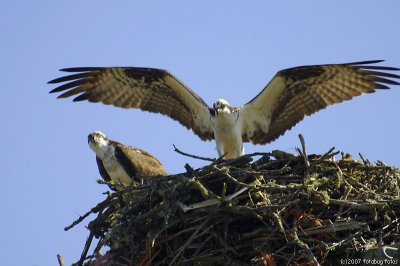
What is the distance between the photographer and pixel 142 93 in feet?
Result: 33.8

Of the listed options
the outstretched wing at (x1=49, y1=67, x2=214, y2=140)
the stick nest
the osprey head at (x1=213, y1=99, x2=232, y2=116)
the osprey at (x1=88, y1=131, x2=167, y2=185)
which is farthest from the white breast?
the stick nest

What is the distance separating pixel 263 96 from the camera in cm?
970

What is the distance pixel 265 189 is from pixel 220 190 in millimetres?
507

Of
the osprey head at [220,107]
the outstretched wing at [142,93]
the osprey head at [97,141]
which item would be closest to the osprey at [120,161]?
the osprey head at [97,141]

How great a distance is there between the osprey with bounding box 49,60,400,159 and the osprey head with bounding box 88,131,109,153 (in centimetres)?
54

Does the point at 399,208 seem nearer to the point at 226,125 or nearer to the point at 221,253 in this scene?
the point at 221,253

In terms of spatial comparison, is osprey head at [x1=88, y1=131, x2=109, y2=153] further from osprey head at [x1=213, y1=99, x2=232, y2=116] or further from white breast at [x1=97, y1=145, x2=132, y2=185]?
osprey head at [x1=213, y1=99, x2=232, y2=116]

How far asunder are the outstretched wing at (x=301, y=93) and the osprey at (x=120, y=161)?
4.17 feet

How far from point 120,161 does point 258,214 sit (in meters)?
3.34

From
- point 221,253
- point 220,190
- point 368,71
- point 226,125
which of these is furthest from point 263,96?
point 221,253

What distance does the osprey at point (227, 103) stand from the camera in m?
9.62

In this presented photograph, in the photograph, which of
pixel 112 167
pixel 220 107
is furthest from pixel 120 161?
pixel 220 107

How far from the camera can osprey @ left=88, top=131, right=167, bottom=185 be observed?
9.99 m

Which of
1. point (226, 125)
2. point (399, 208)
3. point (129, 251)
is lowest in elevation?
point (399, 208)
